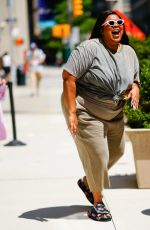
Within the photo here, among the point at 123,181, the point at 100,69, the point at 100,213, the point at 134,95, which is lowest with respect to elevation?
the point at 123,181

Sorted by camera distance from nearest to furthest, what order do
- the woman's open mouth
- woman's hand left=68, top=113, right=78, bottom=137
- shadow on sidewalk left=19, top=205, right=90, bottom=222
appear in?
1. woman's hand left=68, top=113, right=78, bottom=137
2. the woman's open mouth
3. shadow on sidewalk left=19, top=205, right=90, bottom=222

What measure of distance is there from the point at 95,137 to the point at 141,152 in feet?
4.99

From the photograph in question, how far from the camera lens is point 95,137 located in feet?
20.1

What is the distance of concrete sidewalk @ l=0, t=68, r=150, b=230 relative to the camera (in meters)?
6.26

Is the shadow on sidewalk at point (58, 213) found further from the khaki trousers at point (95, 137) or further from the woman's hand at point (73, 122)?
the woman's hand at point (73, 122)

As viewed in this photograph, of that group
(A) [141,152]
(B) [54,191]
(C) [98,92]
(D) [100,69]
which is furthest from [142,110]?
(D) [100,69]

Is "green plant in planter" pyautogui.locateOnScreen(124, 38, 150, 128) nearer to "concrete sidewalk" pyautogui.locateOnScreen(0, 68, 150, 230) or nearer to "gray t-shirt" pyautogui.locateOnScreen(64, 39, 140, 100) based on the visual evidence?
"concrete sidewalk" pyautogui.locateOnScreen(0, 68, 150, 230)

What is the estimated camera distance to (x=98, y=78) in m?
6.09

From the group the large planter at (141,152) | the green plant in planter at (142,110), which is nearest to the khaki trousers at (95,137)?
the large planter at (141,152)

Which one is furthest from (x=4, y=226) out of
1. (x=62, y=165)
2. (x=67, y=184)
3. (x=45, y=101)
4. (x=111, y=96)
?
(x=45, y=101)

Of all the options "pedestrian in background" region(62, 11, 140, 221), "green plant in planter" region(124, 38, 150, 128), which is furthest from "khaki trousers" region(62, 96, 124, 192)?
"green plant in planter" region(124, 38, 150, 128)

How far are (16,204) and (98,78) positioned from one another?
1.74 m

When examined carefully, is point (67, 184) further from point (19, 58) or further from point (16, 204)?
point (19, 58)

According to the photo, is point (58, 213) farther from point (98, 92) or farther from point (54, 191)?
point (98, 92)
